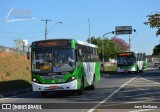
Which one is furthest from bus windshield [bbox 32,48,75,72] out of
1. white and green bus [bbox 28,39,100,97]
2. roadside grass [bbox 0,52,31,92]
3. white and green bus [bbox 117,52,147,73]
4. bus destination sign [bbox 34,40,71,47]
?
white and green bus [bbox 117,52,147,73]

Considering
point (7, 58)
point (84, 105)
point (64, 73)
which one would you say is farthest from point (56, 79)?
point (7, 58)

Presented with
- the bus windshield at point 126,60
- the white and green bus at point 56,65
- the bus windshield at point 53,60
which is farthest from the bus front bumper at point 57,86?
the bus windshield at point 126,60

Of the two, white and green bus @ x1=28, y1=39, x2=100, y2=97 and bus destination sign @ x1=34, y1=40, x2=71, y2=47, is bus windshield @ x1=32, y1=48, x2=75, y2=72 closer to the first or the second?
white and green bus @ x1=28, y1=39, x2=100, y2=97

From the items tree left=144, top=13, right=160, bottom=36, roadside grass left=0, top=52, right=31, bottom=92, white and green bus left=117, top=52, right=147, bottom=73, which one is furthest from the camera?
white and green bus left=117, top=52, right=147, bottom=73

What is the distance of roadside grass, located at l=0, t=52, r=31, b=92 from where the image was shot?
33056 mm

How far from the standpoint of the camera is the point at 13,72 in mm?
42656

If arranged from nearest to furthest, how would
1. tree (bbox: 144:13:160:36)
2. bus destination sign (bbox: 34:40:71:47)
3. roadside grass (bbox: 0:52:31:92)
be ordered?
tree (bbox: 144:13:160:36), bus destination sign (bbox: 34:40:71:47), roadside grass (bbox: 0:52:31:92)

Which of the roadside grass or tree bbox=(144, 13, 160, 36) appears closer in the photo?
tree bbox=(144, 13, 160, 36)

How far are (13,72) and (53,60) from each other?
2093 cm

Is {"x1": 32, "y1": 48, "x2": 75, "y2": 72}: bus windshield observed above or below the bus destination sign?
below

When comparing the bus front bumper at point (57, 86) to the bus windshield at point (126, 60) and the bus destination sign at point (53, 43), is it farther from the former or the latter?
the bus windshield at point (126, 60)

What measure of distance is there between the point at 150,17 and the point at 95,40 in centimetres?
10617

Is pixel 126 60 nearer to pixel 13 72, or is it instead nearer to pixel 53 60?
pixel 13 72

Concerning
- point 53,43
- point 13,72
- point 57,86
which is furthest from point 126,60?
point 57,86
